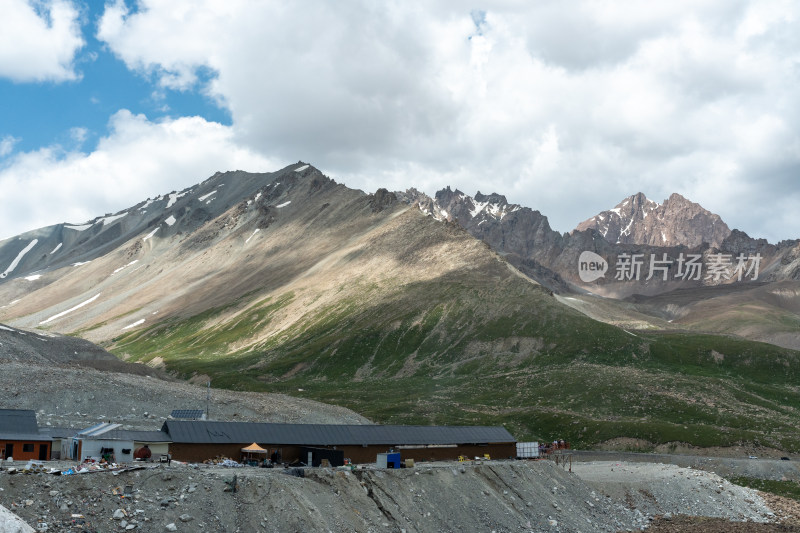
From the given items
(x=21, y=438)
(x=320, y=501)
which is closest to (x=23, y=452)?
(x=21, y=438)

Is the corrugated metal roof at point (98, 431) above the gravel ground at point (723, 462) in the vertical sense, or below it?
above

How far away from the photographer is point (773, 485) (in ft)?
294

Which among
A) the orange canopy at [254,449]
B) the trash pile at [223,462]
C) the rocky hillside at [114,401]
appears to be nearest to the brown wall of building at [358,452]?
the trash pile at [223,462]

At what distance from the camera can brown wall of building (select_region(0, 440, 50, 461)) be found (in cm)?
5841

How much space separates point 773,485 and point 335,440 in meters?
54.1

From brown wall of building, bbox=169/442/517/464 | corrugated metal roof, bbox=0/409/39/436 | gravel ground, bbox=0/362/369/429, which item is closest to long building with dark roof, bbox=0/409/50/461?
corrugated metal roof, bbox=0/409/39/436

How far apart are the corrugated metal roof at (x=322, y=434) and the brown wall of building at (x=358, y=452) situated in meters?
0.46

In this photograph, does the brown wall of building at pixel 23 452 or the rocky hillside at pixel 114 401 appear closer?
the brown wall of building at pixel 23 452

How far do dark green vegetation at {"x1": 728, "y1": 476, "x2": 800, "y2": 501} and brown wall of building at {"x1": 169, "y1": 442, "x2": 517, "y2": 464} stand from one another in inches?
1183

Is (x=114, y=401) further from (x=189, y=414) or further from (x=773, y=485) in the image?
(x=773, y=485)

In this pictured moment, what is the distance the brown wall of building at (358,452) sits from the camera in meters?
63.5

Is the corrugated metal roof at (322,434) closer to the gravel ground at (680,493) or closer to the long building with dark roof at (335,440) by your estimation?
the long building with dark roof at (335,440)

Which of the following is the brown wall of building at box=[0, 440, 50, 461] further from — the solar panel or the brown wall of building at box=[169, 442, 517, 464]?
the solar panel

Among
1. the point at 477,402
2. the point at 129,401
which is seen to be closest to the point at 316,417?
the point at 129,401
